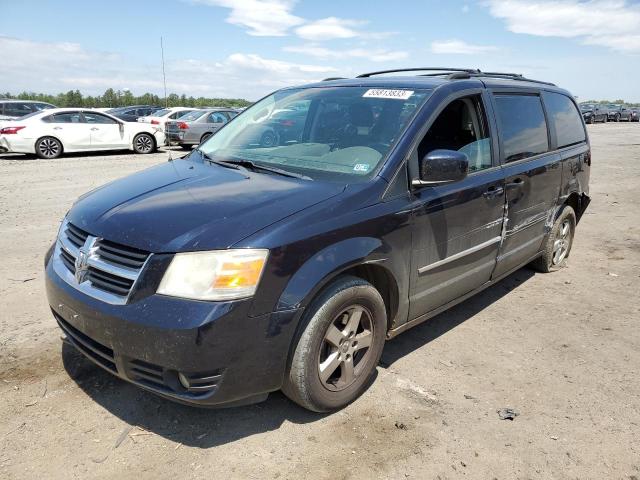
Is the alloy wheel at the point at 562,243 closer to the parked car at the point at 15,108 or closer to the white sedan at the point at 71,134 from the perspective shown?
the white sedan at the point at 71,134

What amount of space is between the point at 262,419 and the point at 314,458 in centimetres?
43

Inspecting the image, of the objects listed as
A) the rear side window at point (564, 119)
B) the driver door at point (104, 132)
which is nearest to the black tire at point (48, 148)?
the driver door at point (104, 132)

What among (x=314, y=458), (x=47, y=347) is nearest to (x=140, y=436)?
(x=314, y=458)

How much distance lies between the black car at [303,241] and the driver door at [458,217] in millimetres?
12

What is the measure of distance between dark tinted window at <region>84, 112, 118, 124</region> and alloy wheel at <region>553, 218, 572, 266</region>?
45.4 ft

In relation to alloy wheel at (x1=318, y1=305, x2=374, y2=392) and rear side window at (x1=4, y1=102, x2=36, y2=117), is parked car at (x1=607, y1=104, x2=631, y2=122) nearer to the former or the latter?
rear side window at (x1=4, y1=102, x2=36, y2=117)

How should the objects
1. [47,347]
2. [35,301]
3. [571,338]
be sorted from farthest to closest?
[35,301]
[571,338]
[47,347]

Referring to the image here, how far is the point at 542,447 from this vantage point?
2.65 meters

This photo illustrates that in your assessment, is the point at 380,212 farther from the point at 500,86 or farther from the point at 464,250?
the point at 500,86

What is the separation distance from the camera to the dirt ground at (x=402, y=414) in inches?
97.5

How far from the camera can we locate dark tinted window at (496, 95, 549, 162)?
3990 mm

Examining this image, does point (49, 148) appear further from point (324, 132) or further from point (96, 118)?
point (324, 132)

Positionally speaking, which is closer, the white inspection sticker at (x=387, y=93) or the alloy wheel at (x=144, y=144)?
the white inspection sticker at (x=387, y=93)

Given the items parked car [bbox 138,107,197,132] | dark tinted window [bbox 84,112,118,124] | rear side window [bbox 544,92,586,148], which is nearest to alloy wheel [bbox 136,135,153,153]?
dark tinted window [bbox 84,112,118,124]
